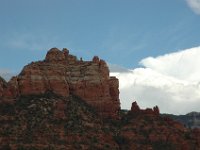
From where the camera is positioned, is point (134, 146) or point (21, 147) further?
point (134, 146)

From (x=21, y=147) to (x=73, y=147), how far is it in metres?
15.7

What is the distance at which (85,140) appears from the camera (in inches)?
7766

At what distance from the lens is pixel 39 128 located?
19712 cm

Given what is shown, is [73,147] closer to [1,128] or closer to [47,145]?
[47,145]

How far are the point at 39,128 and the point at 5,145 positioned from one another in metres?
13.5

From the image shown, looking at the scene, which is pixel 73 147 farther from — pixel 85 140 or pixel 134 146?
pixel 134 146

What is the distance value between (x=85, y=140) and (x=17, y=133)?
21.0m

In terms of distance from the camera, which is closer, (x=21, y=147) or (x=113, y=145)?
(x=21, y=147)

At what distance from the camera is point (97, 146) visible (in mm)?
195625

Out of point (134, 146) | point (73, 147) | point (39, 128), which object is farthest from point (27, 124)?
point (134, 146)

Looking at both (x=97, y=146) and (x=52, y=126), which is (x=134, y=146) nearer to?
(x=97, y=146)

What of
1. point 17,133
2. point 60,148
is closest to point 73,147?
point 60,148

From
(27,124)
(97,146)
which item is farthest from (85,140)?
(27,124)

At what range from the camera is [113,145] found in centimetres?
19925
